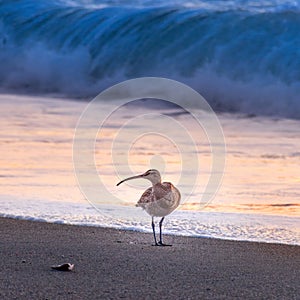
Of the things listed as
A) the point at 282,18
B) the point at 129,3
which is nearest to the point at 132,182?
the point at 282,18

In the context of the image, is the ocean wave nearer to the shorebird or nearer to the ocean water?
the ocean water

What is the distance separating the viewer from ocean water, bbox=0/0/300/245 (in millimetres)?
7312

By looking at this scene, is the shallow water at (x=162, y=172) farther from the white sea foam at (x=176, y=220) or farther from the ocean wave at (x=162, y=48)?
the ocean wave at (x=162, y=48)

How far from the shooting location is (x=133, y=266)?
5414mm

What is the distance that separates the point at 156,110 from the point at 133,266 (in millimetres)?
8492

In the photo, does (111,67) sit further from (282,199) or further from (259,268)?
(259,268)

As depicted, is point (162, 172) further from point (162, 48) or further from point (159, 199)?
point (162, 48)

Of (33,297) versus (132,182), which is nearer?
(33,297)

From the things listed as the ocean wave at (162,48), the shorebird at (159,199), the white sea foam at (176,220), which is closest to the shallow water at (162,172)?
the white sea foam at (176,220)

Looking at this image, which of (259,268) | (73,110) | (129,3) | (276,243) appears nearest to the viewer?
(259,268)

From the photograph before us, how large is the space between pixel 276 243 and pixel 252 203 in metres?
1.52

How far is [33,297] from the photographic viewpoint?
469 centimetres

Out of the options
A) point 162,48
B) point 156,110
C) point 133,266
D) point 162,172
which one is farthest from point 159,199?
point 162,48

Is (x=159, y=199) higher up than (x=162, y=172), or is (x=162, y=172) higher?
(x=162, y=172)
